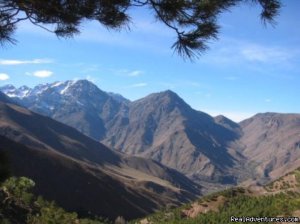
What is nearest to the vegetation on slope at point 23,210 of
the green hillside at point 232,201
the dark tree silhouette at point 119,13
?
the dark tree silhouette at point 119,13

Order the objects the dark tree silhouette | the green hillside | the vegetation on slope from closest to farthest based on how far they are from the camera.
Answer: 1. the dark tree silhouette
2. the vegetation on slope
3. the green hillside

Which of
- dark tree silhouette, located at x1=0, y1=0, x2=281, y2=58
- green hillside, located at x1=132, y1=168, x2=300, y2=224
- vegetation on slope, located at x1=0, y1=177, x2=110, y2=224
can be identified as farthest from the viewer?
green hillside, located at x1=132, y1=168, x2=300, y2=224

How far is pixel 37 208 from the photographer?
2648 cm

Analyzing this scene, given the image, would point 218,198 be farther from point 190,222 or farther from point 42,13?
point 42,13

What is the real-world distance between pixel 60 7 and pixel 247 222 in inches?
755

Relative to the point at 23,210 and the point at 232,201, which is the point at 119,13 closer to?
the point at 23,210

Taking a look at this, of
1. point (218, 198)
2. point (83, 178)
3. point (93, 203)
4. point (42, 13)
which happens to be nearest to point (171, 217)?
point (218, 198)

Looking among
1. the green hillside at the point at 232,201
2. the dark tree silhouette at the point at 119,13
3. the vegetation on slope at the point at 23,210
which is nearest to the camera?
the dark tree silhouette at the point at 119,13

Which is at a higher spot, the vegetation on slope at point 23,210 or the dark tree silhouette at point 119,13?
the dark tree silhouette at point 119,13

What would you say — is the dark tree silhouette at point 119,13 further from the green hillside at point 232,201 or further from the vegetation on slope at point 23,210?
the green hillside at point 232,201

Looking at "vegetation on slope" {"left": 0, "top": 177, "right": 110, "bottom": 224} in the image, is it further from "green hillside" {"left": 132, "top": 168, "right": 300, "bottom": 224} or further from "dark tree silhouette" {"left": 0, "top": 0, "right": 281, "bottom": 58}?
"green hillside" {"left": 132, "top": 168, "right": 300, "bottom": 224}

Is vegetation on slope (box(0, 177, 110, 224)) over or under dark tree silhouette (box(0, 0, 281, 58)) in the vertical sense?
under

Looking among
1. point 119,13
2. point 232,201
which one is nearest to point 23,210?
point 119,13

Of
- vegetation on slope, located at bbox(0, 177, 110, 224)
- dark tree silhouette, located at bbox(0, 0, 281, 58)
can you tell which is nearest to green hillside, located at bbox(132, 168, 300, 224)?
vegetation on slope, located at bbox(0, 177, 110, 224)
